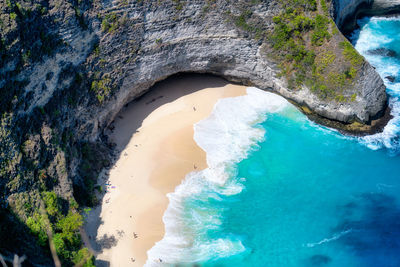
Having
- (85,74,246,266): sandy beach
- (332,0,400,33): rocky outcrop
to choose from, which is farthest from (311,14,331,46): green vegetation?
(85,74,246,266): sandy beach

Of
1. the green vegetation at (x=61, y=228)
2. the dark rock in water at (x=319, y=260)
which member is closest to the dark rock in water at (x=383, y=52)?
the dark rock in water at (x=319, y=260)

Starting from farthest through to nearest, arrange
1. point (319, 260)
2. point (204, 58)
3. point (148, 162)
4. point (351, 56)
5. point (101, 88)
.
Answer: point (204, 58) < point (351, 56) < point (148, 162) < point (101, 88) < point (319, 260)

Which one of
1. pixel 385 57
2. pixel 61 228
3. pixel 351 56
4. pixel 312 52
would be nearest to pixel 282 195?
pixel 312 52

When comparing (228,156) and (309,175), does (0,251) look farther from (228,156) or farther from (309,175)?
(309,175)

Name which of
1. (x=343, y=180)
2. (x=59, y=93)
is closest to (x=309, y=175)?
(x=343, y=180)

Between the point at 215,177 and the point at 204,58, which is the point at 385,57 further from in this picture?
the point at 215,177

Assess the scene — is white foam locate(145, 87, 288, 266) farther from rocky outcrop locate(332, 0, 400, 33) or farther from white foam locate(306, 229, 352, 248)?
rocky outcrop locate(332, 0, 400, 33)
